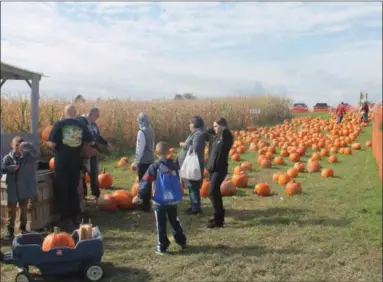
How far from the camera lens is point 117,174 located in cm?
1275

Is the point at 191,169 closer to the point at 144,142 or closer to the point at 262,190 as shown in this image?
the point at 144,142

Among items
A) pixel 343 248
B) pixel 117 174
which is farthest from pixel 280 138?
pixel 343 248

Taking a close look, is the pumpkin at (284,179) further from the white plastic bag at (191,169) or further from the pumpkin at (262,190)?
the white plastic bag at (191,169)

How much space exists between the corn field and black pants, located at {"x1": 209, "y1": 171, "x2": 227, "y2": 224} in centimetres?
700

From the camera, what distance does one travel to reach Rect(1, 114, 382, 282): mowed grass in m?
5.42

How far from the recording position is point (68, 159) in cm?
724

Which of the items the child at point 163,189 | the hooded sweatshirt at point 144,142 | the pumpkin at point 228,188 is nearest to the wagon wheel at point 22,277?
the child at point 163,189

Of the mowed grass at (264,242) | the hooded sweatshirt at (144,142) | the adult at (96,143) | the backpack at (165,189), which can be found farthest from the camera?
the adult at (96,143)

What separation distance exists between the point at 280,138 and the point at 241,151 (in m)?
2.40

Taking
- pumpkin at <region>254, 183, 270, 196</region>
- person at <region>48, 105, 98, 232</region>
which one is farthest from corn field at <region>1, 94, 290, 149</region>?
Answer: pumpkin at <region>254, 183, 270, 196</region>

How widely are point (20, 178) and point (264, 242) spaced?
11.5ft

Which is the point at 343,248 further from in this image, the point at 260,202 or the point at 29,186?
the point at 29,186

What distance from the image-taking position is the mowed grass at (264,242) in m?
5.42

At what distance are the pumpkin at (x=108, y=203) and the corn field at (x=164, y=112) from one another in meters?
5.02
